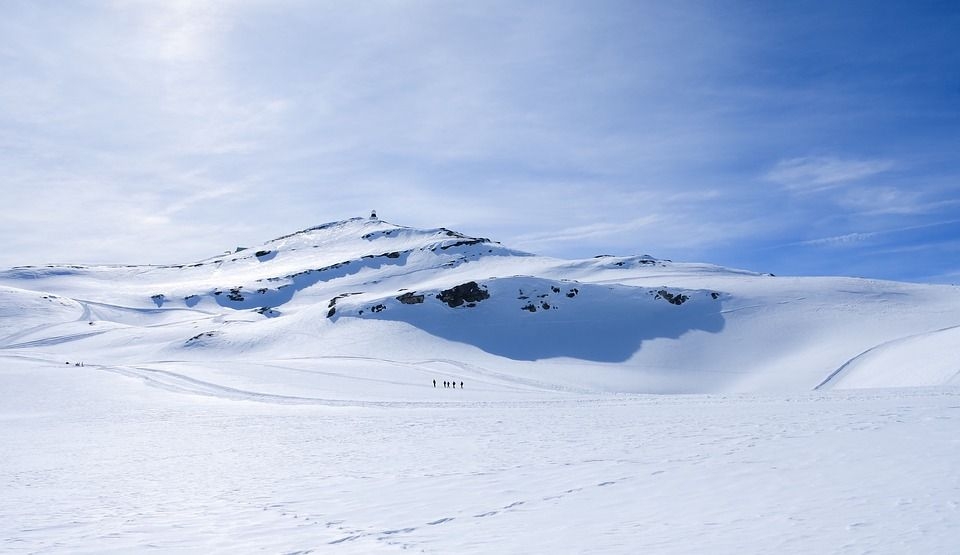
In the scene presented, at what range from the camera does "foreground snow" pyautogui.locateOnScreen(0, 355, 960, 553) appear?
866 cm

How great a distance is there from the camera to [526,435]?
65.2 ft

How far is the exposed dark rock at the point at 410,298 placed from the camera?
86.5 meters

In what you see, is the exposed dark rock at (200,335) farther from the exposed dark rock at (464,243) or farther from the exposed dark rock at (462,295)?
the exposed dark rock at (464,243)

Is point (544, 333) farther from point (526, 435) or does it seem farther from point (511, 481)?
point (511, 481)

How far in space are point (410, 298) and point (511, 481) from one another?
246ft

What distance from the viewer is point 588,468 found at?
44.7 ft

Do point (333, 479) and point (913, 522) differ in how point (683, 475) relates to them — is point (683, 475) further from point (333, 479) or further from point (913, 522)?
point (333, 479)

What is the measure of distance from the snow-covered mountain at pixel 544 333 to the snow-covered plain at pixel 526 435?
473 mm

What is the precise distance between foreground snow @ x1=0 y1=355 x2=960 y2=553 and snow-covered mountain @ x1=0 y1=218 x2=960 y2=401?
17.0 m

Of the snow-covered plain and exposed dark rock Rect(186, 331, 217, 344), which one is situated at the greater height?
exposed dark rock Rect(186, 331, 217, 344)

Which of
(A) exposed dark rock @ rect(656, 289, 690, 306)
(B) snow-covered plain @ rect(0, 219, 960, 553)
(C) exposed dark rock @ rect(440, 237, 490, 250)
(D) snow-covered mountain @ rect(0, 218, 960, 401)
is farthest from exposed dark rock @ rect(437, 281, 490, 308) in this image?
(C) exposed dark rock @ rect(440, 237, 490, 250)

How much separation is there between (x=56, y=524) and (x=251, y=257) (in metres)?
186

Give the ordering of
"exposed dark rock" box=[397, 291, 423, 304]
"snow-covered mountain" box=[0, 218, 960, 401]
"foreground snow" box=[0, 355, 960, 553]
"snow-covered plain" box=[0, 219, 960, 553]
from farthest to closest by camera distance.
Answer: "exposed dark rock" box=[397, 291, 423, 304] → "snow-covered mountain" box=[0, 218, 960, 401] → "snow-covered plain" box=[0, 219, 960, 553] → "foreground snow" box=[0, 355, 960, 553]

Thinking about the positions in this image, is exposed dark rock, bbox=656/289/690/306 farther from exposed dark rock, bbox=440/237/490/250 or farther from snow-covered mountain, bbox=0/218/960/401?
exposed dark rock, bbox=440/237/490/250
